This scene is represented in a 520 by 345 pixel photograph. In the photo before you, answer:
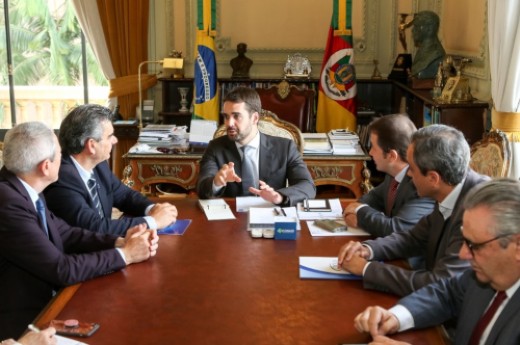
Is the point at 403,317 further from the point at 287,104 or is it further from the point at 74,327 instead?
the point at 287,104

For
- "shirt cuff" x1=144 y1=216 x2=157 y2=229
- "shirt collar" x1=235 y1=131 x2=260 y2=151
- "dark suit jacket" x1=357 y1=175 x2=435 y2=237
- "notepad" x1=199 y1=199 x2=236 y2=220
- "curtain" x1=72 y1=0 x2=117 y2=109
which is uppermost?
"curtain" x1=72 y1=0 x2=117 y2=109

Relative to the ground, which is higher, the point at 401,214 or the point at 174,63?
the point at 174,63

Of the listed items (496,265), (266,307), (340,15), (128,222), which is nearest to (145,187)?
(128,222)

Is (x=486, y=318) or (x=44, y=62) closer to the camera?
(x=486, y=318)

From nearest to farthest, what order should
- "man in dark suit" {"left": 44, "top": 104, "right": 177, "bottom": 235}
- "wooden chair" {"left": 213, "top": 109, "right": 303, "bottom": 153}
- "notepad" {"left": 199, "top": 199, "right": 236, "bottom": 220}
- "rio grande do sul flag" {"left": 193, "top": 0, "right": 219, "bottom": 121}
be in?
"man in dark suit" {"left": 44, "top": 104, "right": 177, "bottom": 235} < "notepad" {"left": 199, "top": 199, "right": 236, "bottom": 220} < "wooden chair" {"left": 213, "top": 109, "right": 303, "bottom": 153} < "rio grande do sul flag" {"left": 193, "top": 0, "right": 219, "bottom": 121}

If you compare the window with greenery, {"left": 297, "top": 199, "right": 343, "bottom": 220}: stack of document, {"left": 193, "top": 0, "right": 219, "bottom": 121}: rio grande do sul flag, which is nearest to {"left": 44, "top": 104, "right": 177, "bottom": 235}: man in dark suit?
{"left": 297, "top": 199, "right": 343, "bottom": 220}: stack of document

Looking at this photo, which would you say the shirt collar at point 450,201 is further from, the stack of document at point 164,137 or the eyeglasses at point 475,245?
the stack of document at point 164,137

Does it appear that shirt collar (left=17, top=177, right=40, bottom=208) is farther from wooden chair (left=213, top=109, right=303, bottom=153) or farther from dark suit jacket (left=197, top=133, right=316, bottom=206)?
wooden chair (left=213, top=109, right=303, bottom=153)

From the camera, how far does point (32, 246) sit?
2.36 meters

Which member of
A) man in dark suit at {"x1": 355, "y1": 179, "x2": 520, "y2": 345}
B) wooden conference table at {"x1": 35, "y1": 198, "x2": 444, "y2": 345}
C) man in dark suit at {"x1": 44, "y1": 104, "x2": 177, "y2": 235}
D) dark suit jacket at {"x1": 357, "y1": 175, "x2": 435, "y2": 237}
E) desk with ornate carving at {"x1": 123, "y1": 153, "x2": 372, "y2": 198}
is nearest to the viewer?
man in dark suit at {"x1": 355, "y1": 179, "x2": 520, "y2": 345}

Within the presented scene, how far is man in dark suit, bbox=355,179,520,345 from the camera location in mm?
1701

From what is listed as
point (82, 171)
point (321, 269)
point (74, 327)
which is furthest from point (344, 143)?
point (74, 327)

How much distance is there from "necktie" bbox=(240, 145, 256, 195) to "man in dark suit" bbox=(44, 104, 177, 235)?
2.25 feet

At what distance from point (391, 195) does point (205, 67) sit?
3353mm
